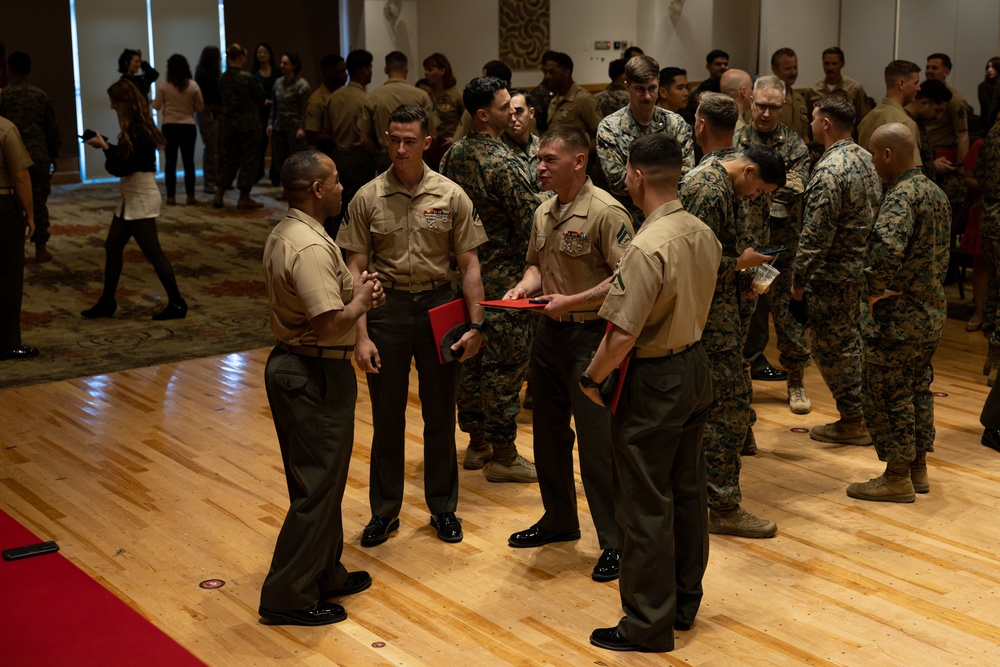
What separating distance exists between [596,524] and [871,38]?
34.9ft

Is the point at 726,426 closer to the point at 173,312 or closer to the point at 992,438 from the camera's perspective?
the point at 992,438

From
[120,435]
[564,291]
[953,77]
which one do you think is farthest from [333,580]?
[953,77]

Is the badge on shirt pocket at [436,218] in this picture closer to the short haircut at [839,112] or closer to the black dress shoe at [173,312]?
the short haircut at [839,112]

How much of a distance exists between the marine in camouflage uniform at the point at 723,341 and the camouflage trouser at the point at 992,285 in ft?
10.2

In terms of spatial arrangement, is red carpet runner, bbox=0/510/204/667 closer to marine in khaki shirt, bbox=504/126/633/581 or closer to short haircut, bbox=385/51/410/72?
marine in khaki shirt, bbox=504/126/633/581

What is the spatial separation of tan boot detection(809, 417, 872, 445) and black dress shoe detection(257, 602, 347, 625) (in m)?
3.11

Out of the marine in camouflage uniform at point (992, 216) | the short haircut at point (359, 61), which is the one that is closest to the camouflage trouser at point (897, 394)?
the marine in camouflage uniform at point (992, 216)

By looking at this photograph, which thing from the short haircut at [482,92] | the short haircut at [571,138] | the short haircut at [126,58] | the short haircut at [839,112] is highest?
the short haircut at [126,58]

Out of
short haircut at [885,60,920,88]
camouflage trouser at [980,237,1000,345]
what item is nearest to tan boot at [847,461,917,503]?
camouflage trouser at [980,237,1000,345]

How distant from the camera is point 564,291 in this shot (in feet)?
14.9

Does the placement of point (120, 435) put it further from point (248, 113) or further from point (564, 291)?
point (248, 113)

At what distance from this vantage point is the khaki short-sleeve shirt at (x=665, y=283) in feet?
12.0

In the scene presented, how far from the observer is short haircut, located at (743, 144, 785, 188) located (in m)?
4.63

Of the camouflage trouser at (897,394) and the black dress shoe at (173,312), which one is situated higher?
the camouflage trouser at (897,394)
